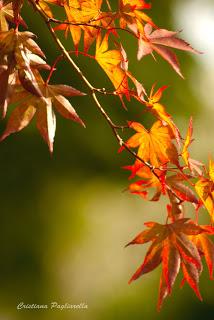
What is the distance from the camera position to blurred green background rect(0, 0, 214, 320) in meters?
2.44

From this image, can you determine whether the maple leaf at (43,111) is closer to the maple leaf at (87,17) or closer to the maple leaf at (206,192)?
the maple leaf at (87,17)

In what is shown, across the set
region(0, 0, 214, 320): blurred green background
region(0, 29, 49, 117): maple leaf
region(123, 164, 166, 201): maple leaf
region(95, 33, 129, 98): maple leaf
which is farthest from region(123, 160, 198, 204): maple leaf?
region(0, 0, 214, 320): blurred green background

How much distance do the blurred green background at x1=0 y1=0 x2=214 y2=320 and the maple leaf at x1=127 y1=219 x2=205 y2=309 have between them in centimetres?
162

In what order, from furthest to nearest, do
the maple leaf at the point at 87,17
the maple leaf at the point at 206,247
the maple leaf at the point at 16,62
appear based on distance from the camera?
the maple leaf at the point at 206,247, the maple leaf at the point at 87,17, the maple leaf at the point at 16,62

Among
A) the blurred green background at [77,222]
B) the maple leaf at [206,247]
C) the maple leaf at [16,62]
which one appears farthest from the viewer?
the blurred green background at [77,222]

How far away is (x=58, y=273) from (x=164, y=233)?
167 centimetres

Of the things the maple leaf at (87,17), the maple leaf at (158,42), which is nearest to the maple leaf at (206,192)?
the maple leaf at (158,42)

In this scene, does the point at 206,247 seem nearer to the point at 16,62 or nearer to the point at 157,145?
the point at 157,145

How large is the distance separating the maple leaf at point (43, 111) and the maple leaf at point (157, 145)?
5.4 inches

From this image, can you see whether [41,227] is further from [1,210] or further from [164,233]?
[164,233]

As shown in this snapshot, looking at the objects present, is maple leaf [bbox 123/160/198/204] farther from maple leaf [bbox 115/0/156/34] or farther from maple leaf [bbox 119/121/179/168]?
maple leaf [bbox 115/0/156/34]

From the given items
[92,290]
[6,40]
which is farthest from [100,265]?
[6,40]

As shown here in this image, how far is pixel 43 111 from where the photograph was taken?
0.76 meters

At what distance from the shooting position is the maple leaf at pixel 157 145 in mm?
841
